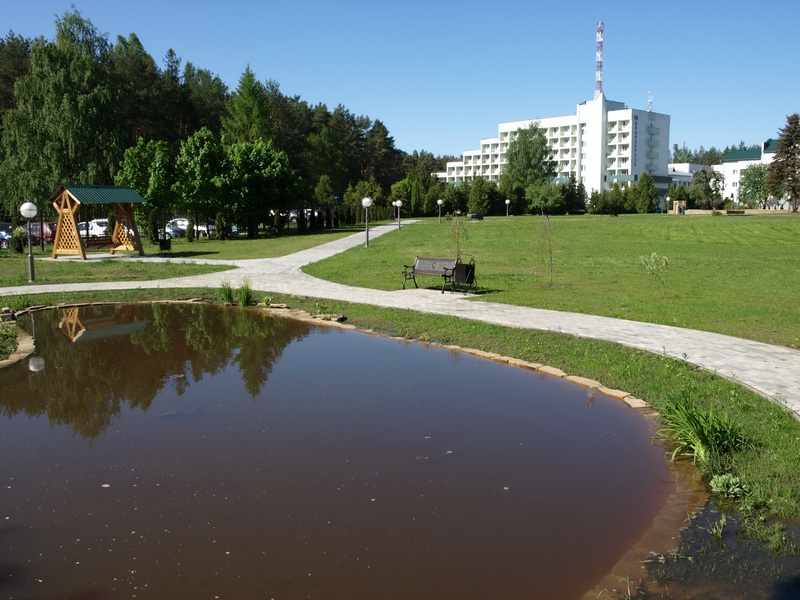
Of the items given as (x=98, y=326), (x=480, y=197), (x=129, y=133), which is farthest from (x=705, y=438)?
(x=480, y=197)

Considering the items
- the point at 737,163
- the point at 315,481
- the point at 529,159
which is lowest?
the point at 315,481

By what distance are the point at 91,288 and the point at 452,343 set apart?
10.9 m

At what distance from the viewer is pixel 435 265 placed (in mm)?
16391

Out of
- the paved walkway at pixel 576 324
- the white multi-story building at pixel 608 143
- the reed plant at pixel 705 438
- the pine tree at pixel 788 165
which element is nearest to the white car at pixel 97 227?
the paved walkway at pixel 576 324

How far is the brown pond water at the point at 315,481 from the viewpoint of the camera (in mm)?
4383

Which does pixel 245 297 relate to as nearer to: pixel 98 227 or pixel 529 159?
pixel 98 227

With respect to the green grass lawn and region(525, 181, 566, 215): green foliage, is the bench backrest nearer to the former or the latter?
the green grass lawn

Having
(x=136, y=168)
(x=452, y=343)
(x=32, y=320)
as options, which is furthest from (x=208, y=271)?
(x=136, y=168)

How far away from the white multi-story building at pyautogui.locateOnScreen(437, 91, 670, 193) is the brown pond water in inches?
3923

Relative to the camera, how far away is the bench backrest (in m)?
16.1

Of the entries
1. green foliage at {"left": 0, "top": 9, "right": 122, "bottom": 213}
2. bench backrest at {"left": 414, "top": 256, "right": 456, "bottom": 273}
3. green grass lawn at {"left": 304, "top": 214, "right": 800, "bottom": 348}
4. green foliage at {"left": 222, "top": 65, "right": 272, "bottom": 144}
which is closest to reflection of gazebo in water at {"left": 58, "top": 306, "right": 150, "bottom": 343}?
green grass lawn at {"left": 304, "top": 214, "right": 800, "bottom": 348}

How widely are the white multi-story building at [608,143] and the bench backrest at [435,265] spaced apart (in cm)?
9105

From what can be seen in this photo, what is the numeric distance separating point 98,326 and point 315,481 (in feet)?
29.1

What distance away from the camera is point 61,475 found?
589cm
